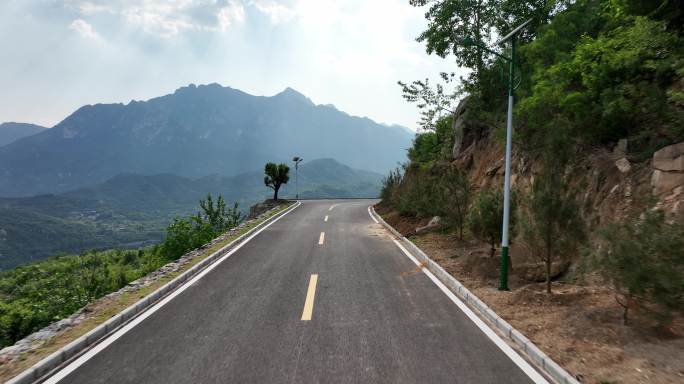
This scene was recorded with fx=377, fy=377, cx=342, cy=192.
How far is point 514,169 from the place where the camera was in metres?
15.0

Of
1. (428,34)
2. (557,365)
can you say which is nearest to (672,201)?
(557,365)

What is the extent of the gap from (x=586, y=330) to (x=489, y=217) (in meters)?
5.17

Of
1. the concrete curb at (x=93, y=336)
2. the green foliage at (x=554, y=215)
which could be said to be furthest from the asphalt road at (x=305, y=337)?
the green foliage at (x=554, y=215)

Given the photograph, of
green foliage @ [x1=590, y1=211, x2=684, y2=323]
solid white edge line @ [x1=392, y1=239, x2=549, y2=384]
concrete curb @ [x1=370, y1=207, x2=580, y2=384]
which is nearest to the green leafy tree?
concrete curb @ [x1=370, y1=207, x2=580, y2=384]

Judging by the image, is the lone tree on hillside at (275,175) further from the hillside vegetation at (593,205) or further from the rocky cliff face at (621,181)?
the rocky cliff face at (621,181)

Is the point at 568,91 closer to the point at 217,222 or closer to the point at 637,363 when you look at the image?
the point at 637,363

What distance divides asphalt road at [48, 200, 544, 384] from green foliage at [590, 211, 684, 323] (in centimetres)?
207

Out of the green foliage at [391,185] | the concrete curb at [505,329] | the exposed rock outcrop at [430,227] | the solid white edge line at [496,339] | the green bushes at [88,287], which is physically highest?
the green foliage at [391,185]

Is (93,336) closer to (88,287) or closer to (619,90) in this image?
(88,287)

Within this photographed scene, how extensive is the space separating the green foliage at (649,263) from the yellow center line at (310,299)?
475cm

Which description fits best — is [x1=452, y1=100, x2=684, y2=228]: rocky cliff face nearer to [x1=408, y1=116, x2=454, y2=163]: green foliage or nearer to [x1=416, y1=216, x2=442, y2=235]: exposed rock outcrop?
[x1=416, y1=216, x2=442, y2=235]: exposed rock outcrop

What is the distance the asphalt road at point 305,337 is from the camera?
4734 millimetres

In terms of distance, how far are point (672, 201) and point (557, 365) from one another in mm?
5077

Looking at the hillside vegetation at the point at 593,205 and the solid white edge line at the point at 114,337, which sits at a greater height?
the hillside vegetation at the point at 593,205
